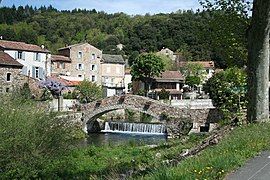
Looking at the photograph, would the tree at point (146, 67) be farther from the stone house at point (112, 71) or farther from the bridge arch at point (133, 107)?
the bridge arch at point (133, 107)

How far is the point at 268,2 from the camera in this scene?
11.6m

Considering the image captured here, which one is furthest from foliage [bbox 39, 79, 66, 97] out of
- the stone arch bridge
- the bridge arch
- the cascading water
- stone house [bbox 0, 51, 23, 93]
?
the cascading water

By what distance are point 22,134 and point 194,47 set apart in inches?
3832

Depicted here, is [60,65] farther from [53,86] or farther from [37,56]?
[53,86]

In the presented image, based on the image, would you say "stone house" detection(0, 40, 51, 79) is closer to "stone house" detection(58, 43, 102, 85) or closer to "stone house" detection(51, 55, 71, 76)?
"stone house" detection(51, 55, 71, 76)

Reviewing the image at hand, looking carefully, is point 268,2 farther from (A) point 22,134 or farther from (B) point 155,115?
(B) point 155,115

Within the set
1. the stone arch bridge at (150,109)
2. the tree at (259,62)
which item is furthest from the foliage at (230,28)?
the stone arch bridge at (150,109)

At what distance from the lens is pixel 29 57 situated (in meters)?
60.1

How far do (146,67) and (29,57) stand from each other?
1691cm

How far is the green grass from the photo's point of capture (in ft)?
21.6

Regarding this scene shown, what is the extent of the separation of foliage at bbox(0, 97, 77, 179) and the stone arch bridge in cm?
1985

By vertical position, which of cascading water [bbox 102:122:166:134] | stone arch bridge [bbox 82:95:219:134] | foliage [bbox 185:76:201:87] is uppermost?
foliage [bbox 185:76:201:87]

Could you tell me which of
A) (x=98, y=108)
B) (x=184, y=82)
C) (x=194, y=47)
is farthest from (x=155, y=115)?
(x=194, y=47)

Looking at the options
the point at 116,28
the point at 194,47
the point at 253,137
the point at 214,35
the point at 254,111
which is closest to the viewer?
the point at 253,137
